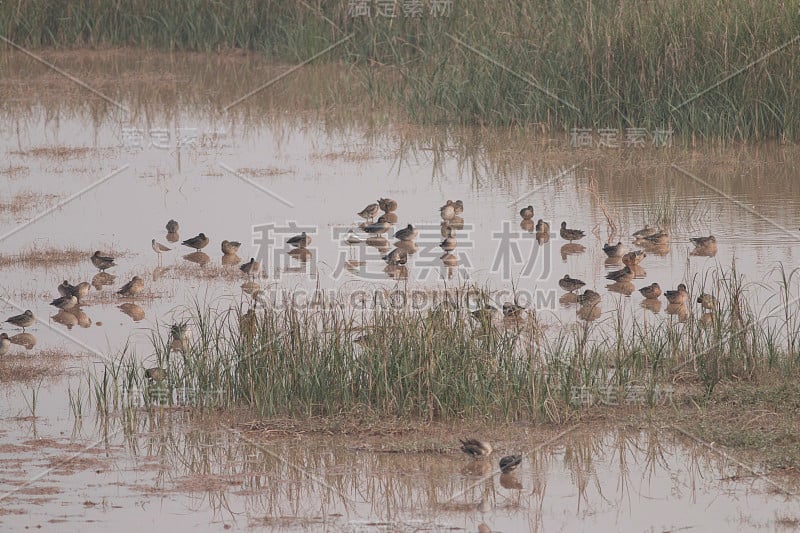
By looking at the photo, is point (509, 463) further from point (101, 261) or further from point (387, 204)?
point (387, 204)

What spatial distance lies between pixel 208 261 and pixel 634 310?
422 cm

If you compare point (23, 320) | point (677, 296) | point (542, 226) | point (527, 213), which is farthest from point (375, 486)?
→ point (527, 213)

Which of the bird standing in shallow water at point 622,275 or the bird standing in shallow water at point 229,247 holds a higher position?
the bird standing in shallow water at point 229,247

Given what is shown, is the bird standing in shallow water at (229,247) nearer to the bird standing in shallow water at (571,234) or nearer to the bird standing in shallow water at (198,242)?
the bird standing in shallow water at (198,242)

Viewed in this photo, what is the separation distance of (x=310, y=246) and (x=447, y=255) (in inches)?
54.8

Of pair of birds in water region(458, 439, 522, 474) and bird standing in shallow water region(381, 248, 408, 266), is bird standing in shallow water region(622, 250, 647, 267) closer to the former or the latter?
bird standing in shallow water region(381, 248, 408, 266)

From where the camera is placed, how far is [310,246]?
41.6ft

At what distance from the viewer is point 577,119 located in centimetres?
1658

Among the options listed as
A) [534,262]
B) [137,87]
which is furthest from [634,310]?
[137,87]

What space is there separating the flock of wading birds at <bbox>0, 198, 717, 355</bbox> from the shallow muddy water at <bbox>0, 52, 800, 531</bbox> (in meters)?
0.10

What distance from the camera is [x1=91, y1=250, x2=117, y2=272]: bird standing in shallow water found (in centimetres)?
1170

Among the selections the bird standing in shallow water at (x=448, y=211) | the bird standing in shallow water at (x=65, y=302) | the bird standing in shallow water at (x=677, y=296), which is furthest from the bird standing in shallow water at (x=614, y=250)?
the bird standing in shallow water at (x=65, y=302)

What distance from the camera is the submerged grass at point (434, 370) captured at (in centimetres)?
795

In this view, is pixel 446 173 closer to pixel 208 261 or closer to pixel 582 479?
pixel 208 261
